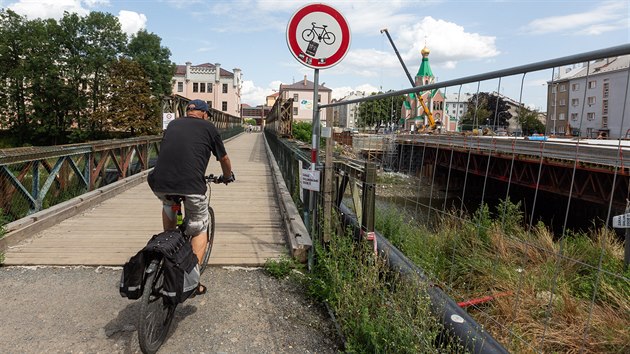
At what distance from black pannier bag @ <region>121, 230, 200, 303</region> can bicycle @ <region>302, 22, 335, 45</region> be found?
2222 mm

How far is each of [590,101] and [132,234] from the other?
17.3 ft

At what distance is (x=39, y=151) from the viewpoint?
629cm

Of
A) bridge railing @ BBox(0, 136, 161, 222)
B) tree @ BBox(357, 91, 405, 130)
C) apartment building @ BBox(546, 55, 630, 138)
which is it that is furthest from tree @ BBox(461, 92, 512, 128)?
bridge railing @ BBox(0, 136, 161, 222)

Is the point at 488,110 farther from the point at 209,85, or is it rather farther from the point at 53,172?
the point at 209,85

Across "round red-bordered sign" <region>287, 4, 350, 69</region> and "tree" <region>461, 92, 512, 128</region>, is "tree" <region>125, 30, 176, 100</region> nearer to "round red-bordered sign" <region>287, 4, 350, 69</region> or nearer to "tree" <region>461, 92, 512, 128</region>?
"round red-bordered sign" <region>287, 4, 350, 69</region>

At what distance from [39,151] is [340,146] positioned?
4635 mm

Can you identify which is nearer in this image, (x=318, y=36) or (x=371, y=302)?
(x=371, y=302)

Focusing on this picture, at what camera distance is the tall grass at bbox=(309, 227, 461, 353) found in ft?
7.86

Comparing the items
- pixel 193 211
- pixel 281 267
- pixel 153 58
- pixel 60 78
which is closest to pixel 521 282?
pixel 281 267

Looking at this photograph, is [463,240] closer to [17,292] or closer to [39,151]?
[17,292]

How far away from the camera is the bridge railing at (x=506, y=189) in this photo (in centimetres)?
193

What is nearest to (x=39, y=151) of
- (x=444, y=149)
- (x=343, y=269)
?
(x=343, y=269)

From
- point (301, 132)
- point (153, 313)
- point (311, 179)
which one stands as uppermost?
point (301, 132)

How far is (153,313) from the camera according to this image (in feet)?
9.24
